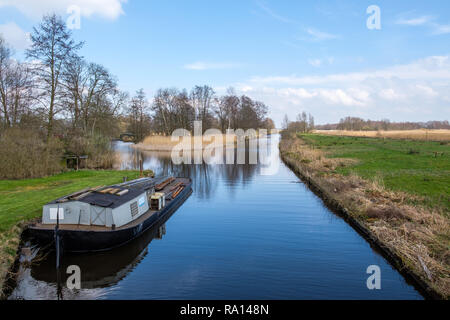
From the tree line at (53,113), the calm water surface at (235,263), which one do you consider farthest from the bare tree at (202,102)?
the calm water surface at (235,263)

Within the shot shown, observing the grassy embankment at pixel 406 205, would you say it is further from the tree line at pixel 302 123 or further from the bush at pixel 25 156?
the tree line at pixel 302 123

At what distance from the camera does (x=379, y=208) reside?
1260cm

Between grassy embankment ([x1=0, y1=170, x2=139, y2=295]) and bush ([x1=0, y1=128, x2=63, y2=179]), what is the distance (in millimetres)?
856

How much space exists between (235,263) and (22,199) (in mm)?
10431

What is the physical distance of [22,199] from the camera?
45.0ft

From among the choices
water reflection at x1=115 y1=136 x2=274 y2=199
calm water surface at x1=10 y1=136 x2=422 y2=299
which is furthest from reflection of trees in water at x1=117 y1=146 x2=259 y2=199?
calm water surface at x1=10 y1=136 x2=422 y2=299

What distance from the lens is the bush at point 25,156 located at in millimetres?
18222

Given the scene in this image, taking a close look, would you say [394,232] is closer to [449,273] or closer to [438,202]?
[449,273]

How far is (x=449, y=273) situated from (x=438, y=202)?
6.28m

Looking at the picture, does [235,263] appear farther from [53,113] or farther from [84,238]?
[53,113]

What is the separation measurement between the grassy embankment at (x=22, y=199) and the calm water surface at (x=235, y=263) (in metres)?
0.82

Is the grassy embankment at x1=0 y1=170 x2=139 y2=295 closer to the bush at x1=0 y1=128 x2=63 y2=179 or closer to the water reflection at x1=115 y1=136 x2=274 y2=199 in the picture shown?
the bush at x1=0 y1=128 x2=63 y2=179
